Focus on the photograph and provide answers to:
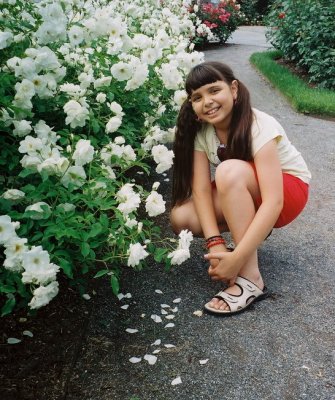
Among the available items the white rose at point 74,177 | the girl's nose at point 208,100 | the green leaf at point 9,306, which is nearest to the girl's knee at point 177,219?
the girl's nose at point 208,100

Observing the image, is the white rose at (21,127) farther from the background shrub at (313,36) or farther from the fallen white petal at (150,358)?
the background shrub at (313,36)

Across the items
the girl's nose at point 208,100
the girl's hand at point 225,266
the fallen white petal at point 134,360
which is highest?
the girl's nose at point 208,100

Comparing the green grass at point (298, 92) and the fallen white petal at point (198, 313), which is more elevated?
the fallen white petal at point (198, 313)

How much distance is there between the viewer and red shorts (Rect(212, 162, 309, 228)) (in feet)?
7.30

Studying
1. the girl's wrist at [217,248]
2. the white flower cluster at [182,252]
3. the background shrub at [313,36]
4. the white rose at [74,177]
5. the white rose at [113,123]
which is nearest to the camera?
the white rose at [74,177]

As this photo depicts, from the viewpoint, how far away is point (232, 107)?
2.18 m

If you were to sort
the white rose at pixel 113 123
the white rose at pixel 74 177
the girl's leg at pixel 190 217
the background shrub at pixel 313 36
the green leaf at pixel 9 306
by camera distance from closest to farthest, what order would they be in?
the green leaf at pixel 9 306, the white rose at pixel 74 177, the white rose at pixel 113 123, the girl's leg at pixel 190 217, the background shrub at pixel 313 36

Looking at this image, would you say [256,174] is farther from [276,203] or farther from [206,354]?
[206,354]

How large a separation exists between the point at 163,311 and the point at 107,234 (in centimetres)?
57

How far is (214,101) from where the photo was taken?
2098mm

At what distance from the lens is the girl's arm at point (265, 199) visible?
2.03m

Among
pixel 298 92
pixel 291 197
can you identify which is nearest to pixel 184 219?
pixel 291 197

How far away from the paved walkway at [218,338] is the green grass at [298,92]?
124 inches

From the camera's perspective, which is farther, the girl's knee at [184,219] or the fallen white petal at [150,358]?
the girl's knee at [184,219]
